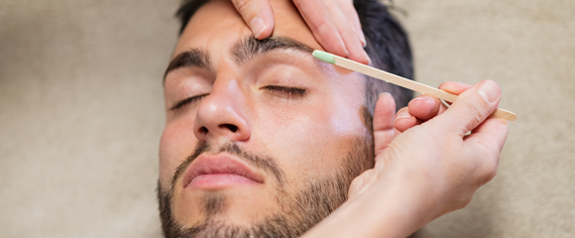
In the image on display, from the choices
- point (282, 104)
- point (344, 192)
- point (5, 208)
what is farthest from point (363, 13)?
point (5, 208)

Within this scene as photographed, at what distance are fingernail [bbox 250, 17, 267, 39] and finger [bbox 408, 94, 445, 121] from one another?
0.41 m

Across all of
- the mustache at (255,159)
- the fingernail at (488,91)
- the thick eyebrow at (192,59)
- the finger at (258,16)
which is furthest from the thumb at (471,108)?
the thick eyebrow at (192,59)

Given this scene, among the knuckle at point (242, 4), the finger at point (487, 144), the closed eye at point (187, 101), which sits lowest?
the finger at point (487, 144)

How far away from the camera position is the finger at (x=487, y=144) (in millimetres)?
842

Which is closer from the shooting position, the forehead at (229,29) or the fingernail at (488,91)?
the fingernail at (488,91)

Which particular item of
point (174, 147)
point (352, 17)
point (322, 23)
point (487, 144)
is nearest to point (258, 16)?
point (322, 23)

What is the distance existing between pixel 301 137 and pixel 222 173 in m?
0.20

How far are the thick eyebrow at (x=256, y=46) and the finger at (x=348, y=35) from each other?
0.42 feet

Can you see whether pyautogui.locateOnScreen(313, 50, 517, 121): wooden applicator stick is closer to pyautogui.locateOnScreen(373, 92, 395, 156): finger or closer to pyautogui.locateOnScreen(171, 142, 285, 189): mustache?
pyautogui.locateOnScreen(373, 92, 395, 156): finger

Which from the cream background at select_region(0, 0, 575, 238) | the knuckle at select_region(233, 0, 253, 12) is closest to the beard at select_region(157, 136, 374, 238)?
the knuckle at select_region(233, 0, 253, 12)

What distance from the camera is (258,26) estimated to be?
1.04 meters

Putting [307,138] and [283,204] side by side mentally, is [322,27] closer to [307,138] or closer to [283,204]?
[307,138]

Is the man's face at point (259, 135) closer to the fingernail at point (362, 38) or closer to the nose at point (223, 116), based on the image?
the nose at point (223, 116)

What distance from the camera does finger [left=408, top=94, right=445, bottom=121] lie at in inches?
38.5
